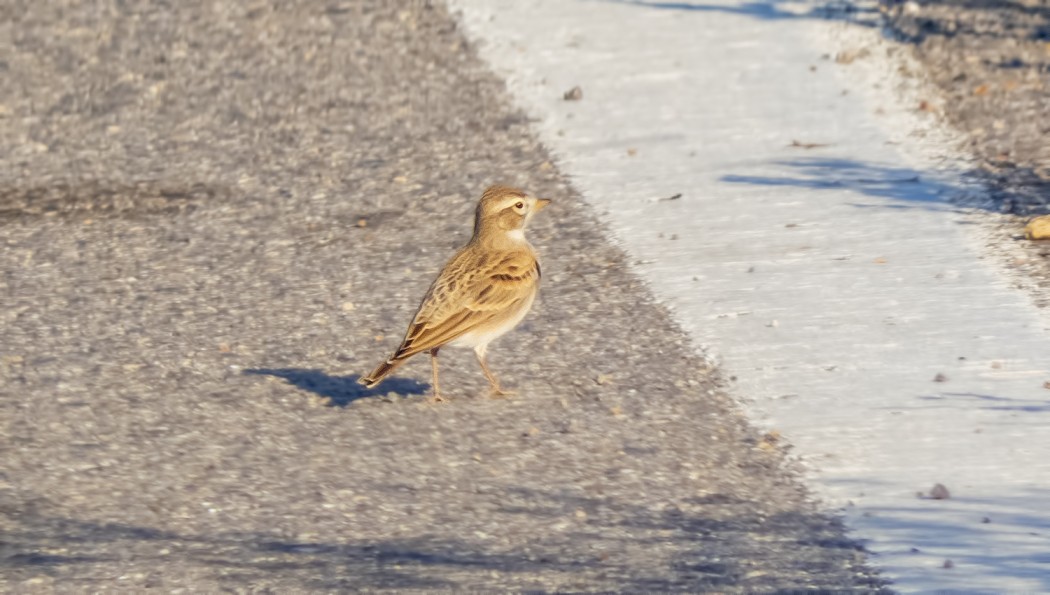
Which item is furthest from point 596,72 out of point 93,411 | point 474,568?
point 474,568

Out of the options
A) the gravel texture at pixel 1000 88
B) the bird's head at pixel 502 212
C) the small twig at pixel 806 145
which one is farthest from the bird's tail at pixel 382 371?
the small twig at pixel 806 145

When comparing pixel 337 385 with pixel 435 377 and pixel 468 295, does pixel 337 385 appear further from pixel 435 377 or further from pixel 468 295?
pixel 468 295

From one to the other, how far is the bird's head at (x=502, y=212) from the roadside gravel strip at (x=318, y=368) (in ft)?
2.14

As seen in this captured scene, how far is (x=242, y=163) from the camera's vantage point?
1235cm

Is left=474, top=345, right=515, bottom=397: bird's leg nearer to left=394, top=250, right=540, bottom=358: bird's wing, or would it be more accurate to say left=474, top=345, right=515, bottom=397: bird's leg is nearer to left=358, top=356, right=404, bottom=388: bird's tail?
left=394, top=250, right=540, bottom=358: bird's wing

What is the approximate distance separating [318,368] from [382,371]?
3.02 ft

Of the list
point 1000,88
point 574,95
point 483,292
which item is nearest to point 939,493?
point 483,292

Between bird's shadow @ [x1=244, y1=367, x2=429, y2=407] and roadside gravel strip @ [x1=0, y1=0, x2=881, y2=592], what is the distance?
0.02 meters

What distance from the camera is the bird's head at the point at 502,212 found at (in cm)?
888

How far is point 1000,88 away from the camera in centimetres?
1262

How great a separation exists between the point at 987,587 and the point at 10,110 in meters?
9.46

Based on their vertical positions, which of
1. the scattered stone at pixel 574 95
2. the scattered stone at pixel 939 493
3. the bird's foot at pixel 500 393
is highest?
the scattered stone at pixel 574 95

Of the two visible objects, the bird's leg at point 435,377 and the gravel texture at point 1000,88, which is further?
the gravel texture at point 1000,88

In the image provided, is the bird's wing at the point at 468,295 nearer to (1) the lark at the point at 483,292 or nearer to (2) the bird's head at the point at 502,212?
(1) the lark at the point at 483,292
